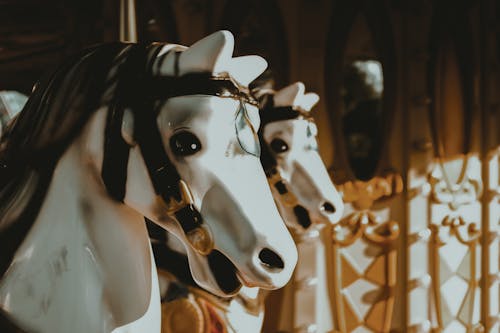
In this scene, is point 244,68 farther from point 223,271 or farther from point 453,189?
point 453,189

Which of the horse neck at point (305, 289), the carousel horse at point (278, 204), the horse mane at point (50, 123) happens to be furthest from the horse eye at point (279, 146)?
the horse mane at point (50, 123)

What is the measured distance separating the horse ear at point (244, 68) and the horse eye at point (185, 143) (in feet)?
0.33

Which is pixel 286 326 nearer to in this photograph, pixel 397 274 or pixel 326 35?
pixel 397 274

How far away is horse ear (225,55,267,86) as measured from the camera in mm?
769

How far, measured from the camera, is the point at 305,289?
2.03 m

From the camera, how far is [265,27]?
79.3 inches

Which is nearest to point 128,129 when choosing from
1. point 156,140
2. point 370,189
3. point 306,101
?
point 156,140

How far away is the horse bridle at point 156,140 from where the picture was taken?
0.72m

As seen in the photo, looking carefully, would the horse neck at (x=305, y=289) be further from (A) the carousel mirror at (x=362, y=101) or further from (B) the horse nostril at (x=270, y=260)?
(B) the horse nostril at (x=270, y=260)

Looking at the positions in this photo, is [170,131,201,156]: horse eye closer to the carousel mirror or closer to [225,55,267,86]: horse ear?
[225,55,267,86]: horse ear

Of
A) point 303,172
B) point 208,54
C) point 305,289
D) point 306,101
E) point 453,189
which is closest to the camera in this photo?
point 208,54

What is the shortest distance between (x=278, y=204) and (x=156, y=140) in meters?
0.86

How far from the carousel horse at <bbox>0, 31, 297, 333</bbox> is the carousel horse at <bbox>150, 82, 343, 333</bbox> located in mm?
572

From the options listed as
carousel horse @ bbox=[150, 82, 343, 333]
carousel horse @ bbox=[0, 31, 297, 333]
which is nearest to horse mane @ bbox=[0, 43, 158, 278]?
carousel horse @ bbox=[0, 31, 297, 333]
